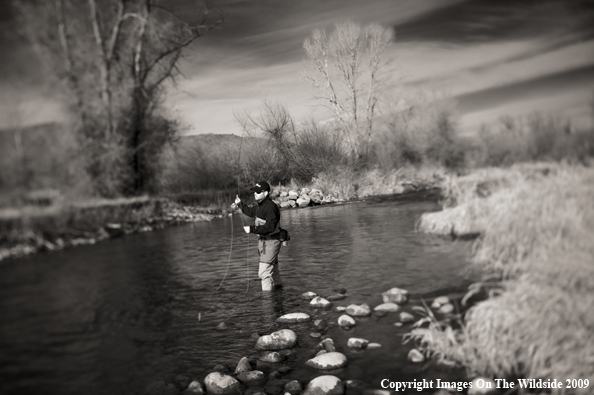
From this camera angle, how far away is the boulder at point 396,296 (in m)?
5.64

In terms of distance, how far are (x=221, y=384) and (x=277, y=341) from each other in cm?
97

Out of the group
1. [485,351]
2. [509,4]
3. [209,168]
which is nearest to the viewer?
[485,351]

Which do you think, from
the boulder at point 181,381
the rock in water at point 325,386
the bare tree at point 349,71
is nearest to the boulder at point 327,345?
the rock in water at point 325,386

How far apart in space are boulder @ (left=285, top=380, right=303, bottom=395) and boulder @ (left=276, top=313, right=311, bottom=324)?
147cm

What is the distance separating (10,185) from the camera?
4488mm

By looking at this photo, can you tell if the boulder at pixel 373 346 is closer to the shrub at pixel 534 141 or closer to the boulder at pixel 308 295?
the boulder at pixel 308 295

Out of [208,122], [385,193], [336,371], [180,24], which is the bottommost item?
[336,371]

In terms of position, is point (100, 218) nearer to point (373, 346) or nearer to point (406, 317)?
point (373, 346)

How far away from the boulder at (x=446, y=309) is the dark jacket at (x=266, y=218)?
294 centimetres

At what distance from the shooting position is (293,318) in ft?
16.9

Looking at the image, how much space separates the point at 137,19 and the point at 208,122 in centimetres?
412

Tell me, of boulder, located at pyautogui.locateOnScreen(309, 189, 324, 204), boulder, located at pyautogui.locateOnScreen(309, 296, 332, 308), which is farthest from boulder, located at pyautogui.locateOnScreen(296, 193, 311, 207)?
boulder, located at pyautogui.locateOnScreen(309, 296, 332, 308)

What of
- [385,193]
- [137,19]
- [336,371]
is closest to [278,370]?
[336,371]

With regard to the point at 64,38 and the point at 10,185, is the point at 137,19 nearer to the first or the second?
the point at 64,38
